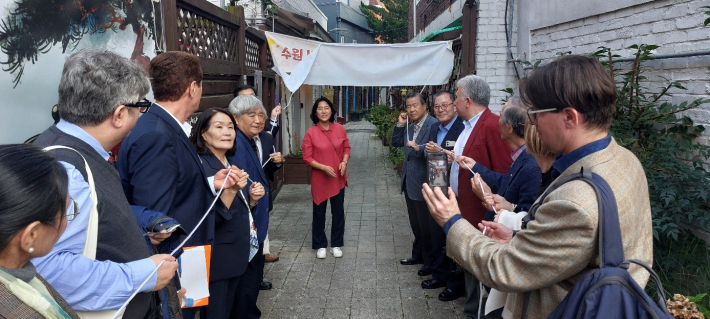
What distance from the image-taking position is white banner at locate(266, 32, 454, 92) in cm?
655

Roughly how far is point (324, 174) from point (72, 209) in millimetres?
4378

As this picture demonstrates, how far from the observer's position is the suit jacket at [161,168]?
2436mm

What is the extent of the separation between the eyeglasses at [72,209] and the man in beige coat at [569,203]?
4.20 feet

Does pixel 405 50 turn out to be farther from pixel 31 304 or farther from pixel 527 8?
pixel 31 304

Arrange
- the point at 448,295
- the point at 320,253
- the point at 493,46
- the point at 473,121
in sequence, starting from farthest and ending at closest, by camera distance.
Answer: the point at 493,46
the point at 320,253
the point at 448,295
the point at 473,121

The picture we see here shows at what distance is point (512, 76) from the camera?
7066 mm

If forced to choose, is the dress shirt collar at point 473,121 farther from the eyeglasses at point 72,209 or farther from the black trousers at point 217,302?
the eyeglasses at point 72,209

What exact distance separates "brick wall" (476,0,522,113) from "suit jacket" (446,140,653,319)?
18.1ft

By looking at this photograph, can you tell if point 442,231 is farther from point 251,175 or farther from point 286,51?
point 286,51

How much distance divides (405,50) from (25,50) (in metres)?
4.72

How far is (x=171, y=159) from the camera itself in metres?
2.50

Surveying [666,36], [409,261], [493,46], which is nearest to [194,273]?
[409,261]

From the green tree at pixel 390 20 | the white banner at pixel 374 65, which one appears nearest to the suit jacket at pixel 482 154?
the white banner at pixel 374 65

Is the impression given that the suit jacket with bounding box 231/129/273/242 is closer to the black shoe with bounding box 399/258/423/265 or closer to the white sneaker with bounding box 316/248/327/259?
the white sneaker with bounding box 316/248/327/259
